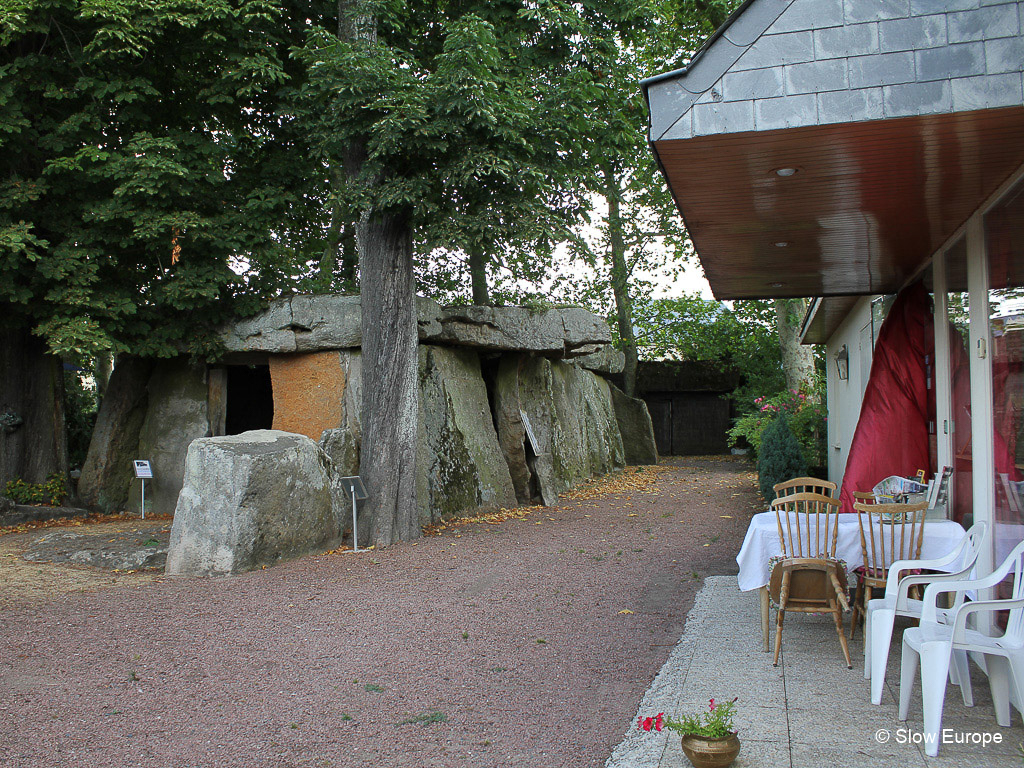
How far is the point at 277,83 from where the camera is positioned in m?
10.4

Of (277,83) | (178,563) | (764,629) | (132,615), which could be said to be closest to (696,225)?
(764,629)

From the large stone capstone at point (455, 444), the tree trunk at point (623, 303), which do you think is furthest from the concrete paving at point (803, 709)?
the tree trunk at point (623, 303)

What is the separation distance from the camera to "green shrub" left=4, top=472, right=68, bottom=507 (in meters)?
10.5

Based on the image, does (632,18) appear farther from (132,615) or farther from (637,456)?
(637,456)

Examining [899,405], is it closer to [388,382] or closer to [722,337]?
[388,382]

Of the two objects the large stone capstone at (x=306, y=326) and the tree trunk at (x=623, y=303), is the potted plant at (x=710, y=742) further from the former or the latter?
the tree trunk at (x=623, y=303)

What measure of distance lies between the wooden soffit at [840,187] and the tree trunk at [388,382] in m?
3.65

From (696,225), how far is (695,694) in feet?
9.45

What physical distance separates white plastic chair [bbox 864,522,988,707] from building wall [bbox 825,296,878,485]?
174 inches

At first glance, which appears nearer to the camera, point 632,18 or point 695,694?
point 695,694

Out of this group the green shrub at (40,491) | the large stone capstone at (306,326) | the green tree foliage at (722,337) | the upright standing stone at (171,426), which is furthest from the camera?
the green tree foliage at (722,337)

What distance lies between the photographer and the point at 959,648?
134 inches

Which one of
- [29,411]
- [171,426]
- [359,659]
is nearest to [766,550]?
[359,659]

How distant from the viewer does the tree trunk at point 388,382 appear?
8.80m
